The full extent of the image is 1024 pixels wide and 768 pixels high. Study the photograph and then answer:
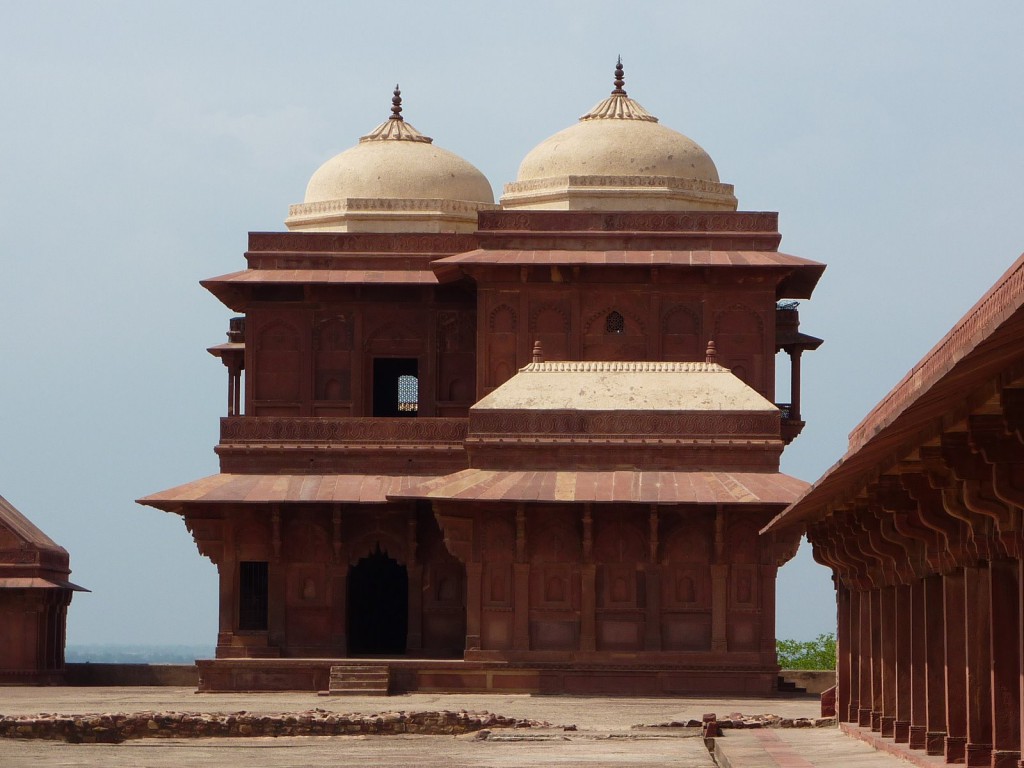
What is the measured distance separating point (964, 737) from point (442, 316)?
25.1 metres

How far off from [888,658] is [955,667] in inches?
186

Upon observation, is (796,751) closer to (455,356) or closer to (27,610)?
(455,356)

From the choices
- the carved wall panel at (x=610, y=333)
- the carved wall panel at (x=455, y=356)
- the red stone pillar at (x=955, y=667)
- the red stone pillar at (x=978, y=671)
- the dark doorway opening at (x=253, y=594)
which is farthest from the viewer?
the carved wall panel at (x=455, y=356)

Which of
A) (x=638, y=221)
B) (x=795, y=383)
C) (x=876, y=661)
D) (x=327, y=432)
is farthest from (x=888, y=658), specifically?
(x=795, y=383)

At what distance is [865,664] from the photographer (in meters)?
23.4

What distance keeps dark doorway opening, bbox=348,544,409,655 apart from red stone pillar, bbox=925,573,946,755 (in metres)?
22.8

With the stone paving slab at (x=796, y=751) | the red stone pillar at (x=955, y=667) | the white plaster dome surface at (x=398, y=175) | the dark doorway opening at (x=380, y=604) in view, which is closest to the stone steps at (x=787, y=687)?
the dark doorway opening at (x=380, y=604)

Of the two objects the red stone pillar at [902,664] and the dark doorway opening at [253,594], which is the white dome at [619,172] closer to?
the dark doorway opening at [253,594]

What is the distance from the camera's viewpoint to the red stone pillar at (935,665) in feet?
55.8

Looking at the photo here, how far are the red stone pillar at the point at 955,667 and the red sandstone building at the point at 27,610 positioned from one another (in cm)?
2520

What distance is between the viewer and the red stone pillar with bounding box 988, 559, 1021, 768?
562 inches

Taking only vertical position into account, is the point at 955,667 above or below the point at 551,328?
below

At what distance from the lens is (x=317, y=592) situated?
37.1m

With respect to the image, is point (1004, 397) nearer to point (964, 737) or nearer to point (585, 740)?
point (964, 737)
